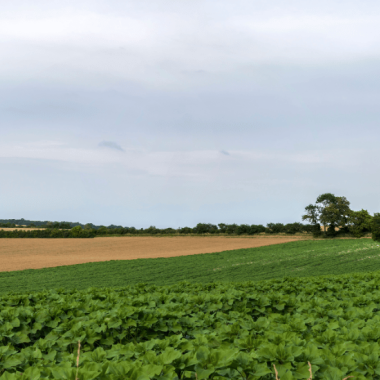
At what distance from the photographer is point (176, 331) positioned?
5.12 metres

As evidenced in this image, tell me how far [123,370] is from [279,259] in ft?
115

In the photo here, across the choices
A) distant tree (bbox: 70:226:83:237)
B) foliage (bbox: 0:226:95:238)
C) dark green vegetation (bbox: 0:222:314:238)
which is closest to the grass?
dark green vegetation (bbox: 0:222:314:238)

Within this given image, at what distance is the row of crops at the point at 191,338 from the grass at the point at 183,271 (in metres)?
17.7

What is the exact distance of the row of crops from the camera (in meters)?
2.92

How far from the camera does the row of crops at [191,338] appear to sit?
2924mm

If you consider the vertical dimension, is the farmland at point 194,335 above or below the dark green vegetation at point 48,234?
above

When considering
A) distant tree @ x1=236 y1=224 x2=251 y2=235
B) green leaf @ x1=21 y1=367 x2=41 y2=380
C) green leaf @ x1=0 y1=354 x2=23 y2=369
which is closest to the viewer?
green leaf @ x1=21 y1=367 x2=41 y2=380

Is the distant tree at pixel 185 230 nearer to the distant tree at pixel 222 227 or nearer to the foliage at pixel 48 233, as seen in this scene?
the distant tree at pixel 222 227

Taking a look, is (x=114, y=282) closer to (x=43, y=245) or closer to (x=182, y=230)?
(x=43, y=245)

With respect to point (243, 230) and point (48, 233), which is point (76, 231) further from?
point (243, 230)

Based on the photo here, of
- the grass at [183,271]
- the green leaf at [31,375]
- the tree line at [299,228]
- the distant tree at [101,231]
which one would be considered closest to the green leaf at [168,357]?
the green leaf at [31,375]

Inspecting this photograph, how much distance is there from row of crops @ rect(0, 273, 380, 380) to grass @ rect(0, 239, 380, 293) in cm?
1766

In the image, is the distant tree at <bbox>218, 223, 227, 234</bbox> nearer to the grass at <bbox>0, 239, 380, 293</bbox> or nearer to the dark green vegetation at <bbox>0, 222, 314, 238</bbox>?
the dark green vegetation at <bbox>0, 222, 314, 238</bbox>

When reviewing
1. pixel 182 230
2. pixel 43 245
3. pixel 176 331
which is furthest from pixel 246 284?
pixel 182 230
